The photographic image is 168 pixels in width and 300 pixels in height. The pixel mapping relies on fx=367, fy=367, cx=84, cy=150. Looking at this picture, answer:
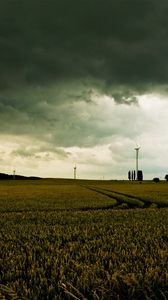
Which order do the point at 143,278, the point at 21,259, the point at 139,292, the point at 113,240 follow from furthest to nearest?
the point at 113,240
the point at 21,259
the point at 143,278
the point at 139,292

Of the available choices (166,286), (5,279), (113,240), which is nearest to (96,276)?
(166,286)

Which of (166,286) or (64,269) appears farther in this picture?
(64,269)

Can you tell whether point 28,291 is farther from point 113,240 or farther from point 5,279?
point 113,240

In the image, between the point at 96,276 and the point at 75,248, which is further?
the point at 75,248

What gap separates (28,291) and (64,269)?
158 cm

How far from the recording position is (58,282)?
5684 millimetres

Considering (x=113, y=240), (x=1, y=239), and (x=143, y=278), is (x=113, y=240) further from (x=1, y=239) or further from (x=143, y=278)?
(x=143, y=278)

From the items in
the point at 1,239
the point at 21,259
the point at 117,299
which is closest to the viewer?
the point at 117,299

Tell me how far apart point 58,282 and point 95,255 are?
2.50 m

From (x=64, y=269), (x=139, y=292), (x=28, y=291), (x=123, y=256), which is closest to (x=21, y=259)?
(x=64, y=269)

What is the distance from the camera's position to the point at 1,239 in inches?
464

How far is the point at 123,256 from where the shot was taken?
8023mm

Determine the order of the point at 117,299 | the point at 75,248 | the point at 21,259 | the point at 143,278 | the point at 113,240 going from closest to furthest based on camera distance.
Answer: the point at 117,299
the point at 143,278
the point at 21,259
the point at 75,248
the point at 113,240

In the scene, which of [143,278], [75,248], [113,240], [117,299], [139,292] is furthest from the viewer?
[113,240]
